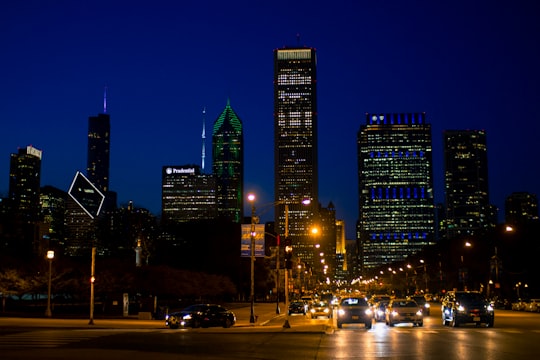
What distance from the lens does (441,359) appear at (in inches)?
822

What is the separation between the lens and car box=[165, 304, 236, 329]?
140 ft

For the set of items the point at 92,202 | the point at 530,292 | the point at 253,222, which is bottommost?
the point at 530,292

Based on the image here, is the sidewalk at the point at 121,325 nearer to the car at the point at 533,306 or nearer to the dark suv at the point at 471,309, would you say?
the dark suv at the point at 471,309

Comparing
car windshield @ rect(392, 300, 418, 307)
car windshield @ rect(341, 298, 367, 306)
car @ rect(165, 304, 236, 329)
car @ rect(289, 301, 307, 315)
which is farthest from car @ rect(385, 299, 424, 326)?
car @ rect(289, 301, 307, 315)

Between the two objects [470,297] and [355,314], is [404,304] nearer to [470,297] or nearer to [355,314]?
[355,314]

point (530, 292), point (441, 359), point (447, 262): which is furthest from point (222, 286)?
point (441, 359)

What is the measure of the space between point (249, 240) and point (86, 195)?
357 ft

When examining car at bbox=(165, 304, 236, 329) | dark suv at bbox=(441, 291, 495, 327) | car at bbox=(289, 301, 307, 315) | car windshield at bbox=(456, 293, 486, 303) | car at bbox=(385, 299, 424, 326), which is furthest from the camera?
car at bbox=(289, 301, 307, 315)

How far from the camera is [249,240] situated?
47.6 metres

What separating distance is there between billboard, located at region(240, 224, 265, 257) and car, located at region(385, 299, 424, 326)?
31.8 feet

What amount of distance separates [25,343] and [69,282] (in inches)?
1749

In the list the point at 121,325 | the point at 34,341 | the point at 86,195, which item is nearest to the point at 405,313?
the point at 121,325

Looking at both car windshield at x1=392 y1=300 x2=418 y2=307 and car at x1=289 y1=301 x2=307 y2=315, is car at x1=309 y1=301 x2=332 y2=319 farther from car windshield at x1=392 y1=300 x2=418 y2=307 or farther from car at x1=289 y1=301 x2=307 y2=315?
car windshield at x1=392 y1=300 x2=418 y2=307

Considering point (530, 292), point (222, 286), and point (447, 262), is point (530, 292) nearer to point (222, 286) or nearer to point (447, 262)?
point (447, 262)
